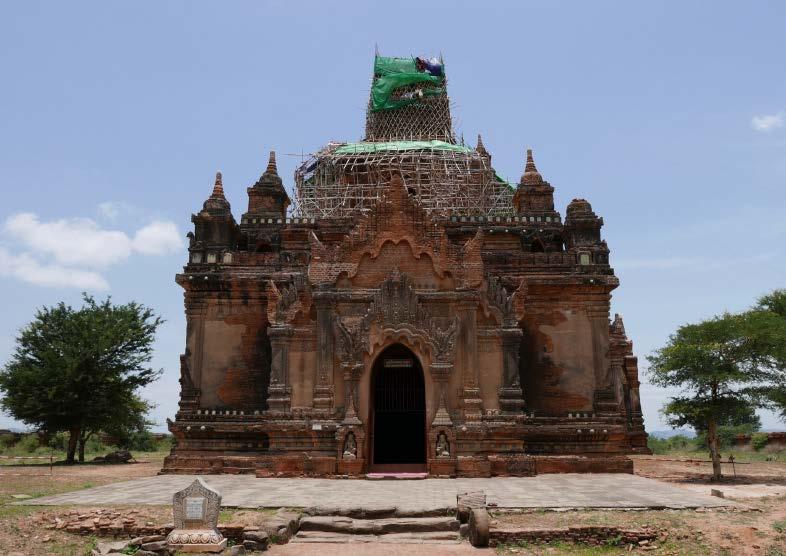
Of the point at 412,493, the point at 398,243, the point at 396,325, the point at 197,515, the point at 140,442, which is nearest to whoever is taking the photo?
the point at 197,515

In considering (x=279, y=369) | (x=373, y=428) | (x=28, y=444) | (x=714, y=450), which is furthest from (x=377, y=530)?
(x=28, y=444)

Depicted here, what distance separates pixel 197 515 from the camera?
1015 cm

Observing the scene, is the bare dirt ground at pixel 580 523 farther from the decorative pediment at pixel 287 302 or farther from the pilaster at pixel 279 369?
the decorative pediment at pixel 287 302

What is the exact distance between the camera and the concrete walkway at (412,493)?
1250cm

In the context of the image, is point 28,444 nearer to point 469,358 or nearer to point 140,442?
point 140,442

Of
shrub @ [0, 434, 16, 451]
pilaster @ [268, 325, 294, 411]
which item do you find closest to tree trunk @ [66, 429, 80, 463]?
shrub @ [0, 434, 16, 451]

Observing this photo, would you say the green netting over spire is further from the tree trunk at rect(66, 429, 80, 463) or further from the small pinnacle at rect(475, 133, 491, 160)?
the tree trunk at rect(66, 429, 80, 463)

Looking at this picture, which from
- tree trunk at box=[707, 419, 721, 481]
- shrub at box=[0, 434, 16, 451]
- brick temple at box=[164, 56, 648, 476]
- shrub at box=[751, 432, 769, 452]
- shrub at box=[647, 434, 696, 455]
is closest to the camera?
brick temple at box=[164, 56, 648, 476]

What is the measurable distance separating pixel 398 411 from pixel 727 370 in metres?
10.6

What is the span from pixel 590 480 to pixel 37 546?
12386 mm

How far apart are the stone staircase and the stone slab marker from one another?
1471 mm

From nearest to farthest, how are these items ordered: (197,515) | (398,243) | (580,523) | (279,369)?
(197,515)
(580,523)
(279,369)
(398,243)

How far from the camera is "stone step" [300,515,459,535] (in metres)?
11.4

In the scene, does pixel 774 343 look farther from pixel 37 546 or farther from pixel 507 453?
pixel 37 546
